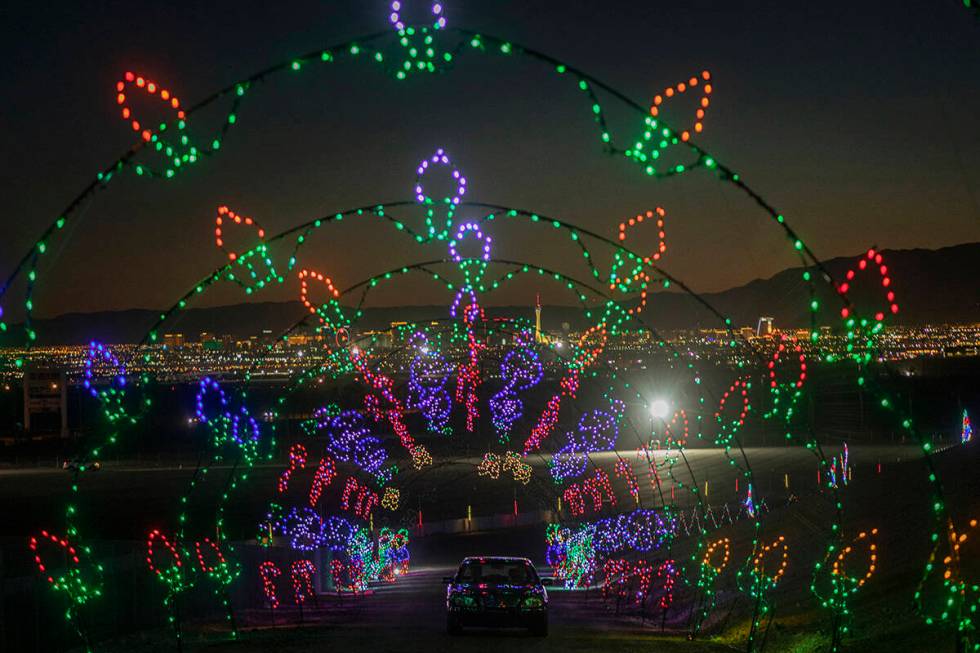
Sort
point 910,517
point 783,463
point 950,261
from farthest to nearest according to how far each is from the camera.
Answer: point 950,261
point 783,463
point 910,517

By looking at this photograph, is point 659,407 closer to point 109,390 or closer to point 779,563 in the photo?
point 779,563

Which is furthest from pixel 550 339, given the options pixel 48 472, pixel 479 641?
pixel 48 472

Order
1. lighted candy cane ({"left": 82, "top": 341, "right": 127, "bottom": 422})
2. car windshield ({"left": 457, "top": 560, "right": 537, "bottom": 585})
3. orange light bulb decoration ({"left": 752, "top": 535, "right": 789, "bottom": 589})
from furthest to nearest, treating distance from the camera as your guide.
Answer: orange light bulb decoration ({"left": 752, "top": 535, "right": 789, "bottom": 589})
car windshield ({"left": 457, "top": 560, "right": 537, "bottom": 585})
lighted candy cane ({"left": 82, "top": 341, "right": 127, "bottom": 422})

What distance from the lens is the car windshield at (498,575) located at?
51.0 feet

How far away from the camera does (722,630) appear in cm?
1711

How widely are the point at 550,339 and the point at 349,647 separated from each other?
15.3 meters

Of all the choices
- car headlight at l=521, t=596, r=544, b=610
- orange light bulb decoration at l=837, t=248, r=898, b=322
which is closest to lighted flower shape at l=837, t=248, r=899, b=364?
orange light bulb decoration at l=837, t=248, r=898, b=322

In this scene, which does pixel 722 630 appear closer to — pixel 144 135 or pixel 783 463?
pixel 144 135

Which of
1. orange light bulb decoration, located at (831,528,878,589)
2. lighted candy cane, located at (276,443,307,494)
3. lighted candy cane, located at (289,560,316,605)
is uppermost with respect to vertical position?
lighted candy cane, located at (276,443,307,494)

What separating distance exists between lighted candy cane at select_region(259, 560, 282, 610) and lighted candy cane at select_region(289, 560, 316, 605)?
0.96m

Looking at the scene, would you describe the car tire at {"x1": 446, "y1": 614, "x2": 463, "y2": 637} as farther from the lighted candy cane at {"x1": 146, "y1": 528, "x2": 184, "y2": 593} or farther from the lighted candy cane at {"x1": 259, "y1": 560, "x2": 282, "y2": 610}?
the lighted candy cane at {"x1": 259, "y1": 560, "x2": 282, "y2": 610}

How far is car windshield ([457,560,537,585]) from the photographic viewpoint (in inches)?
612

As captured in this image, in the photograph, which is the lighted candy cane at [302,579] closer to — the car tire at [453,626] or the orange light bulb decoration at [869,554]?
the car tire at [453,626]

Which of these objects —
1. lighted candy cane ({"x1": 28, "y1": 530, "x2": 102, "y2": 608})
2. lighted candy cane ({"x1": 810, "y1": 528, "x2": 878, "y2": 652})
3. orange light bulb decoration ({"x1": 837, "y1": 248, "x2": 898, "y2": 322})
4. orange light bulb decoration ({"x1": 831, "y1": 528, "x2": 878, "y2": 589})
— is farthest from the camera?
orange light bulb decoration ({"x1": 831, "y1": 528, "x2": 878, "y2": 589})
